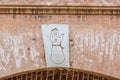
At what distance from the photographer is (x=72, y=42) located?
491 cm

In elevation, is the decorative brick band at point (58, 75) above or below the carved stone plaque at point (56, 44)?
below

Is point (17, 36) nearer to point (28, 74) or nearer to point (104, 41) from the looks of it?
point (28, 74)

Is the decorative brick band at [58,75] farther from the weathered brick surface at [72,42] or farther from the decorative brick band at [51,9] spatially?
the decorative brick band at [51,9]

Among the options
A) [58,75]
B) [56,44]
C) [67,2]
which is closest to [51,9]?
[67,2]

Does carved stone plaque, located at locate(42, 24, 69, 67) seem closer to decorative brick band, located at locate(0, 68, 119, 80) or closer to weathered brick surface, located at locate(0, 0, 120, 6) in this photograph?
decorative brick band, located at locate(0, 68, 119, 80)

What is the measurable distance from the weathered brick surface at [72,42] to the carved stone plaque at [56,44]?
1.9 inches

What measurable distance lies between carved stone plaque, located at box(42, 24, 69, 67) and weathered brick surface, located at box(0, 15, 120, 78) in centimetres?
5

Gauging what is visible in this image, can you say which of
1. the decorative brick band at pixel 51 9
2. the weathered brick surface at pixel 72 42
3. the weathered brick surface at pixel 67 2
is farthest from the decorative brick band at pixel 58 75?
the weathered brick surface at pixel 67 2

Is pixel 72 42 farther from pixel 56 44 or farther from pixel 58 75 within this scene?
pixel 58 75

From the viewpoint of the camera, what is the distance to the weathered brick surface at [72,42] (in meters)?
4.83

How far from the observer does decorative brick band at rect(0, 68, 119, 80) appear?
4855 mm

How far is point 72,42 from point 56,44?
18 cm

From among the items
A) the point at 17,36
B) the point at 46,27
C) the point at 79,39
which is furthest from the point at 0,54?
the point at 79,39

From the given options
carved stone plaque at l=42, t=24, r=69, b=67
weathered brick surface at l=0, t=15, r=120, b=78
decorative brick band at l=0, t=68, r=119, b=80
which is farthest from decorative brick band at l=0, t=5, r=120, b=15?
decorative brick band at l=0, t=68, r=119, b=80
